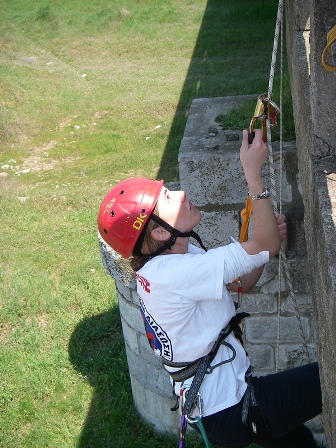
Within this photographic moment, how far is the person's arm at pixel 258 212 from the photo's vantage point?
2.80m

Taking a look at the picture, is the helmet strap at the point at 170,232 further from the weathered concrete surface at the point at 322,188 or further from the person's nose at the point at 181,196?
the weathered concrete surface at the point at 322,188

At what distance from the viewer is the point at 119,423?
17.6 ft

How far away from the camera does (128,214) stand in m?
3.06

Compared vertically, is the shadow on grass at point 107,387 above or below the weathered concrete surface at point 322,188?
below

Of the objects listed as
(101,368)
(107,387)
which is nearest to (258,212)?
(107,387)

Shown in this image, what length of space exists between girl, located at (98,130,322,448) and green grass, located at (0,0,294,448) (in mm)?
2187

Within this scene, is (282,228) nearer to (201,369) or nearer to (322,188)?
(322,188)

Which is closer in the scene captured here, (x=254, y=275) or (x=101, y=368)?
(x=254, y=275)

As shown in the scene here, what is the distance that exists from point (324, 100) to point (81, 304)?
456cm

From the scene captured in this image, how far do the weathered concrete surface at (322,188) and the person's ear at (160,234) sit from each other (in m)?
0.64

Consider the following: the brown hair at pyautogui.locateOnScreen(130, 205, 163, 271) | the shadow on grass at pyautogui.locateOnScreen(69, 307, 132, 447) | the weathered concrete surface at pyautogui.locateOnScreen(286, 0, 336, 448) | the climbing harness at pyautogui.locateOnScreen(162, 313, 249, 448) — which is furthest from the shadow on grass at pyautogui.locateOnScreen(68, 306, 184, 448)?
the weathered concrete surface at pyautogui.locateOnScreen(286, 0, 336, 448)

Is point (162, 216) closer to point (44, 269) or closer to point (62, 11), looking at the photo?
point (44, 269)

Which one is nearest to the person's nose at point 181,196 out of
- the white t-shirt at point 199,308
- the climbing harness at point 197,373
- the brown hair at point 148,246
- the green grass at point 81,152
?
the brown hair at point 148,246

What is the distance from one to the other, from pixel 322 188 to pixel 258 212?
0.36 metres
